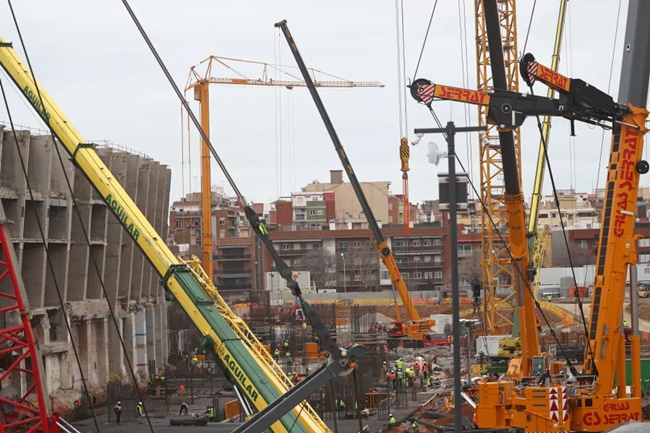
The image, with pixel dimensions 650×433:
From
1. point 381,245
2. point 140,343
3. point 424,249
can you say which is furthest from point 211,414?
point 424,249

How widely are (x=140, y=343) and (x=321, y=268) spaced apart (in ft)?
229

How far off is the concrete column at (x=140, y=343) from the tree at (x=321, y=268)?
66.0m

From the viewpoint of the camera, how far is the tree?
134 meters

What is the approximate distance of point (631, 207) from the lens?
26.2 meters

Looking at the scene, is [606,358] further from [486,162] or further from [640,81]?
[486,162]

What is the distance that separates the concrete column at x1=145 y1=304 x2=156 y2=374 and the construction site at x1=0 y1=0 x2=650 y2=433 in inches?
5.7

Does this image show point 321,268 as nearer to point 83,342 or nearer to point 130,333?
point 130,333

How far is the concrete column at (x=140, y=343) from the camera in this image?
64.9 m

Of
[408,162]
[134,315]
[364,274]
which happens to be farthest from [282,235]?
[408,162]

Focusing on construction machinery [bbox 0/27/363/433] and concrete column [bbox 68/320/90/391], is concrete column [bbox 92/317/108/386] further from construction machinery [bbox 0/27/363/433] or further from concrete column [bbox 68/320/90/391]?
construction machinery [bbox 0/27/363/433]

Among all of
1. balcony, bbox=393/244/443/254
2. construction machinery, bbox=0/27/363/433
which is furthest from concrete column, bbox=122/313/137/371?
balcony, bbox=393/244/443/254

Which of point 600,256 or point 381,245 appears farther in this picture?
point 381,245

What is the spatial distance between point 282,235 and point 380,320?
1618 inches

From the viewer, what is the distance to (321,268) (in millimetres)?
134500
